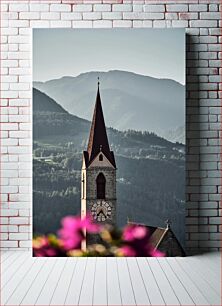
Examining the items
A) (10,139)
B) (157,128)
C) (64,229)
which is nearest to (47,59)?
(10,139)

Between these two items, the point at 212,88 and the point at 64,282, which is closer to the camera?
the point at 64,282

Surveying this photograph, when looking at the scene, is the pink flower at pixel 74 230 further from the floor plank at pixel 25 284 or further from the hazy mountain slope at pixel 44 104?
the hazy mountain slope at pixel 44 104

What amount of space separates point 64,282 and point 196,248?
179 cm

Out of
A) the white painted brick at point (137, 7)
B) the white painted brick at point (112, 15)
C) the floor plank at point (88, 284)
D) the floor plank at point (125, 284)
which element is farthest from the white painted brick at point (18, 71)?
the floor plank at point (125, 284)

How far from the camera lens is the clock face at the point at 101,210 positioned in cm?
621

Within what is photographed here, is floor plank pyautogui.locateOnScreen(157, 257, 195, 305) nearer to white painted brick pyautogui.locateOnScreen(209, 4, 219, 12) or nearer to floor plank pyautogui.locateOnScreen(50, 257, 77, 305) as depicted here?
floor plank pyautogui.locateOnScreen(50, 257, 77, 305)

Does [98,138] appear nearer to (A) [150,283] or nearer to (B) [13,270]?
(B) [13,270]

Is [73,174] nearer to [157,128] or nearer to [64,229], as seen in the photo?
[64,229]

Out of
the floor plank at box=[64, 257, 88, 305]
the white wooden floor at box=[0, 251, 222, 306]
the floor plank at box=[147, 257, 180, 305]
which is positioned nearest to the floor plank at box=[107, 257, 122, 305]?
the white wooden floor at box=[0, 251, 222, 306]

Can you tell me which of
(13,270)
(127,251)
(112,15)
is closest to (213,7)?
(112,15)

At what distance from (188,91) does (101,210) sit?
1.46 metres

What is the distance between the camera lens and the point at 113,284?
507cm

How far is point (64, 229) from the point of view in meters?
6.23

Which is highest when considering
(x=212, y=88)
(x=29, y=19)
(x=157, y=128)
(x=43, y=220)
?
(x=29, y=19)
